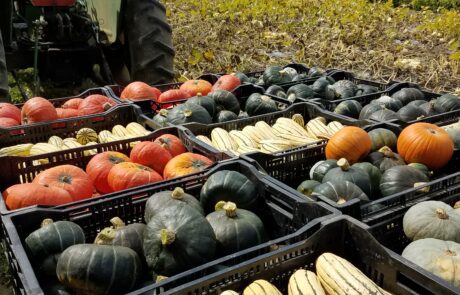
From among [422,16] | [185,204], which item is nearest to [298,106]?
[185,204]

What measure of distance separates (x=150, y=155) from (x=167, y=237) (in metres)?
1.35

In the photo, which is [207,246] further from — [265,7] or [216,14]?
[265,7]

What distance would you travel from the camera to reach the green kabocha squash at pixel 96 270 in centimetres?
216

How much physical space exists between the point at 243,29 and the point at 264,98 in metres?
7.10

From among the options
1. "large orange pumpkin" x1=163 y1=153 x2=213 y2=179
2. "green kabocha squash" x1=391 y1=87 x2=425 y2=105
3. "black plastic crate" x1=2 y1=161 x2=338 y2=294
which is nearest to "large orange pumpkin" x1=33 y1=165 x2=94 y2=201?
"black plastic crate" x1=2 y1=161 x2=338 y2=294

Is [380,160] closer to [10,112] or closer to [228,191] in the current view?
[228,191]

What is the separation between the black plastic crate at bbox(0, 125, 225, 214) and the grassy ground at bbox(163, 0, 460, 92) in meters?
5.02

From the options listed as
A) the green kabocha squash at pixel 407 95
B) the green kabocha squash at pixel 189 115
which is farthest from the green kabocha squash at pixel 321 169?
the green kabocha squash at pixel 407 95

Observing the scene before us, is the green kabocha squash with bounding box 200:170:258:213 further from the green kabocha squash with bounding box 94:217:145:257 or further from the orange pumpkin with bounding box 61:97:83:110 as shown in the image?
the orange pumpkin with bounding box 61:97:83:110

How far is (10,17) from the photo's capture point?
19.3 ft

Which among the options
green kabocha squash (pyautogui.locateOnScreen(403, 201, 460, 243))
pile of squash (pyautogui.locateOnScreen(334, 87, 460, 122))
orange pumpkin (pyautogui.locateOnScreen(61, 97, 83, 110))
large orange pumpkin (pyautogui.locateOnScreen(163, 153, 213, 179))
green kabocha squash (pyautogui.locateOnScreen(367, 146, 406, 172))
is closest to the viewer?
green kabocha squash (pyautogui.locateOnScreen(403, 201, 460, 243))

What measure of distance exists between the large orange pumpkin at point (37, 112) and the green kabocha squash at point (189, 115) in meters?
1.07

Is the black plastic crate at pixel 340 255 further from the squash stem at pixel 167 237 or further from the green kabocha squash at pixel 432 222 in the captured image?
the green kabocha squash at pixel 432 222

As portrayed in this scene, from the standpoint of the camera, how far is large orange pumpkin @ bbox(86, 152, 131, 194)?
3365mm
